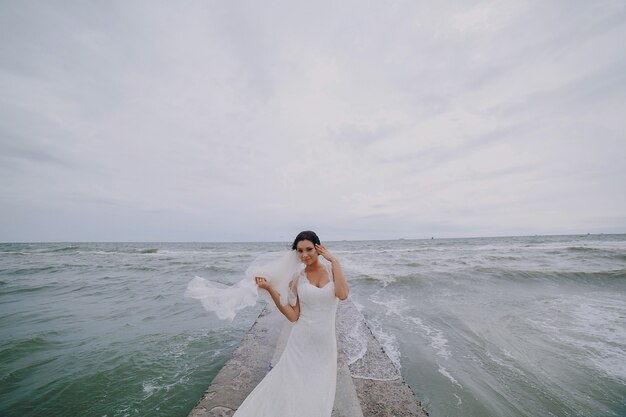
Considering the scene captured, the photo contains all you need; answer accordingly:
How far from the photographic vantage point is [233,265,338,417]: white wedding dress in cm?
260

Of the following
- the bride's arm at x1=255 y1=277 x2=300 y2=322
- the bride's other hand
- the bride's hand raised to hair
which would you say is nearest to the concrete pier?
the bride's arm at x1=255 y1=277 x2=300 y2=322

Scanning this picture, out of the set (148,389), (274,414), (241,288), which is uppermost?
(241,288)

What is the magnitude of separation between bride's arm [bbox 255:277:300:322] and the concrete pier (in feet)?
3.52

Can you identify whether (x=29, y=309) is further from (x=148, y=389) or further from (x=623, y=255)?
(x=623, y=255)

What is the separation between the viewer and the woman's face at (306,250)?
2.95m

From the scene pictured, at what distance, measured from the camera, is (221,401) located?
322 cm

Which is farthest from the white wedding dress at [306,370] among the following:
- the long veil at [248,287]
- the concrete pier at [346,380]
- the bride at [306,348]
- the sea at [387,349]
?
the sea at [387,349]

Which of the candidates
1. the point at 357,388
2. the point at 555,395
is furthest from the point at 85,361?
the point at 555,395

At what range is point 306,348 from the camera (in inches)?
112

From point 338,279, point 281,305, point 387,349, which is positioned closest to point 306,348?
point 281,305

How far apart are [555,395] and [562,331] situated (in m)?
3.56

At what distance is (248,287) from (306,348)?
825 millimetres

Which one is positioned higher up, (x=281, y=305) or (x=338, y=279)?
(x=338, y=279)

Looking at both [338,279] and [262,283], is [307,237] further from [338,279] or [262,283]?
[262,283]
